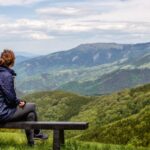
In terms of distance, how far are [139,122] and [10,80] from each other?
104945 mm

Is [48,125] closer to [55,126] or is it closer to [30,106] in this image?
[55,126]

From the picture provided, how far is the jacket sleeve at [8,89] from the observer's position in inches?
568

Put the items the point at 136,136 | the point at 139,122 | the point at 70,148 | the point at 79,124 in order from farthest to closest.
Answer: the point at 139,122, the point at 136,136, the point at 70,148, the point at 79,124

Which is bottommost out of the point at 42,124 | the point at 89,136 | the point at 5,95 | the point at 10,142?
the point at 89,136

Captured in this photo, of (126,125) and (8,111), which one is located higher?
(8,111)

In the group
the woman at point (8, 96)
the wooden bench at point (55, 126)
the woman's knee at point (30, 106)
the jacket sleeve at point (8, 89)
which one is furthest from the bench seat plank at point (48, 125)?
the jacket sleeve at point (8, 89)

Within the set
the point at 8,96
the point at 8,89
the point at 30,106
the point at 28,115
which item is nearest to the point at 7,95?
the point at 8,96

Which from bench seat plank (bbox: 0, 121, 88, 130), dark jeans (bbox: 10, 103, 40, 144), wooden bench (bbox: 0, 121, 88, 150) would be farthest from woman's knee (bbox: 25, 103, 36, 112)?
wooden bench (bbox: 0, 121, 88, 150)

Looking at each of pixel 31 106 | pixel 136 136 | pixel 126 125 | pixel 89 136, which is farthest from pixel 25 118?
pixel 89 136

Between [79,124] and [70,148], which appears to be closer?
[79,124]

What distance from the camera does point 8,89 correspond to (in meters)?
14.5

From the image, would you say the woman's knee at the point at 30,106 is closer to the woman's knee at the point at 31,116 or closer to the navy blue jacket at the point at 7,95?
the woman's knee at the point at 31,116

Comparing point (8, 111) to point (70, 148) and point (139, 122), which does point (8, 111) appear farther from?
point (139, 122)

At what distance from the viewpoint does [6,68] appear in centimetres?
1467
